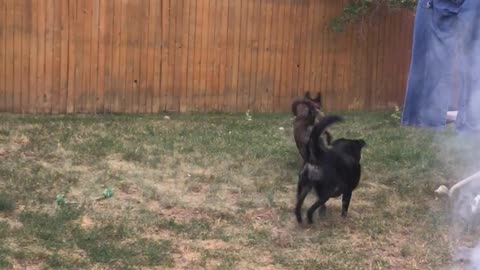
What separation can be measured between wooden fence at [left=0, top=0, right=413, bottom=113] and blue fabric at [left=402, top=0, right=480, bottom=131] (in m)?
5.00

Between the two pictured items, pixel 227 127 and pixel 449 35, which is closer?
pixel 449 35

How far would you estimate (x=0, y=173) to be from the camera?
247 inches

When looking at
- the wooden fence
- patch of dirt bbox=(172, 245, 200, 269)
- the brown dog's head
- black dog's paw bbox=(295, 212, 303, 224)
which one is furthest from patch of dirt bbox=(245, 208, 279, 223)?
the wooden fence

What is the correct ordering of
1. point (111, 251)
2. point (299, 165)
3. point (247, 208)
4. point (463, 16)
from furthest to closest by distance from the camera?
1. point (299, 165)
2. point (247, 208)
3. point (111, 251)
4. point (463, 16)

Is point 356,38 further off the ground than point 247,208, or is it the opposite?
point 356,38

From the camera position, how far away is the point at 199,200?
6.12 metres

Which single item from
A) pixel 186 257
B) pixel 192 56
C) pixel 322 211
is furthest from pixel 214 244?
pixel 192 56

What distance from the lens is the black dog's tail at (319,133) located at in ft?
17.2

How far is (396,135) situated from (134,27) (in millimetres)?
3615

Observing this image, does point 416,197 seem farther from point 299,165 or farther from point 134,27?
point 134,27

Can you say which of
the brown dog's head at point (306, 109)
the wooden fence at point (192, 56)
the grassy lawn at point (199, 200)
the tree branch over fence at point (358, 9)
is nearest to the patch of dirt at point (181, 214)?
the grassy lawn at point (199, 200)

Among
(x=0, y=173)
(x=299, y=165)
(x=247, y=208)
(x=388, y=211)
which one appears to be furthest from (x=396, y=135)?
(x=0, y=173)

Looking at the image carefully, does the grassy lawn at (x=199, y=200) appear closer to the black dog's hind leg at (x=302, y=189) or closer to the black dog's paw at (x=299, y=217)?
the black dog's paw at (x=299, y=217)

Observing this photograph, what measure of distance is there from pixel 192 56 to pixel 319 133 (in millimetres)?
4630
